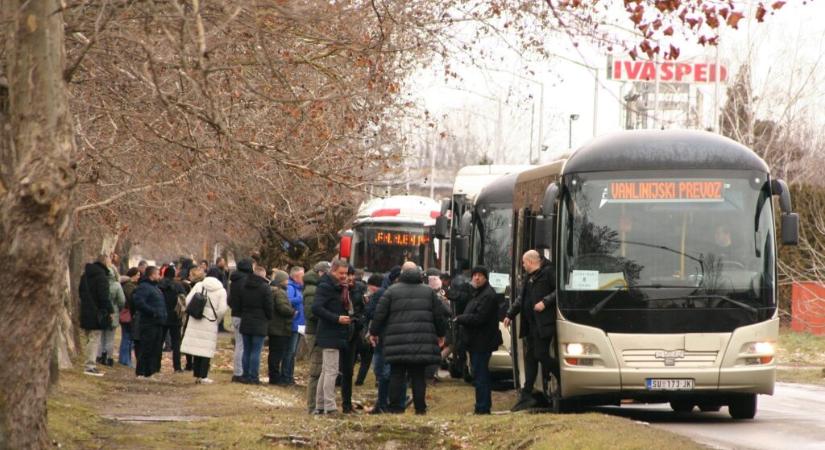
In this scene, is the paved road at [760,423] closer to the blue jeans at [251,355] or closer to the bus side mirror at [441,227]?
the blue jeans at [251,355]

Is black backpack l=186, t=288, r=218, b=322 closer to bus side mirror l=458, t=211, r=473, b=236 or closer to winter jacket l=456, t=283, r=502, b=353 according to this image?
bus side mirror l=458, t=211, r=473, b=236

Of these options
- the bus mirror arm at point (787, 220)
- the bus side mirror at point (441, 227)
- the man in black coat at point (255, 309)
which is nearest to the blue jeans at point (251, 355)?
the man in black coat at point (255, 309)

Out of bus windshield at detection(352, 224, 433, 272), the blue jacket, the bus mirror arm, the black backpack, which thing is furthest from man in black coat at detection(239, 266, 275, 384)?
bus windshield at detection(352, 224, 433, 272)

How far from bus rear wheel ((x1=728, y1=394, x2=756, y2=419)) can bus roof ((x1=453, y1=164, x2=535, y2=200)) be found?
1346 cm

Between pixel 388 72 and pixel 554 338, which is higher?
pixel 388 72

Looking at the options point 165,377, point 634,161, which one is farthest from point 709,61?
point 634,161

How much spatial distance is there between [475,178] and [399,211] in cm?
637

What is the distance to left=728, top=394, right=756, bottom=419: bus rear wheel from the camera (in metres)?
16.8

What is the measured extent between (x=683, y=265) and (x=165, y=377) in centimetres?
1218

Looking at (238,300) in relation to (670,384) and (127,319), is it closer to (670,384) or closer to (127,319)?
→ (127,319)

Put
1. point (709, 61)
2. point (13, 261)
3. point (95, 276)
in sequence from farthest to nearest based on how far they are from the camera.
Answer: point (709, 61) → point (95, 276) → point (13, 261)

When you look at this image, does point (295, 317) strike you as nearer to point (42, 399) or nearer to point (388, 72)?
point (388, 72)

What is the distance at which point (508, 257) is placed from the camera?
22844 millimetres

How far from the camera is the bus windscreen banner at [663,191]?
1614 centimetres
